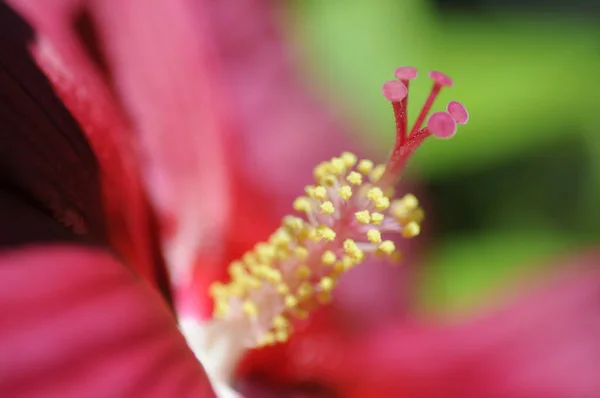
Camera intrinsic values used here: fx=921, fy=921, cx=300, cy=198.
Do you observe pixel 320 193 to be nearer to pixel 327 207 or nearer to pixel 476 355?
pixel 327 207

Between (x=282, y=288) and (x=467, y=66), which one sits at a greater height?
(x=467, y=66)

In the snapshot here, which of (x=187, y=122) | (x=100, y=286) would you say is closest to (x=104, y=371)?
(x=100, y=286)

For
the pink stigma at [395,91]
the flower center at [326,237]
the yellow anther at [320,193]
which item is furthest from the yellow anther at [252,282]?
the pink stigma at [395,91]

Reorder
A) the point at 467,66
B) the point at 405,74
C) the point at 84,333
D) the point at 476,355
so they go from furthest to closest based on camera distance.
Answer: the point at 467,66, the point at 476,355, the point at 405,74, the point at 84,333

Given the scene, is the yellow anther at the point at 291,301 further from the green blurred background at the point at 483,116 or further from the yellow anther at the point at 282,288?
the green blurred background at the point at 483,116

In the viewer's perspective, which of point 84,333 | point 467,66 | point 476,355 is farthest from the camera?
point 467,66


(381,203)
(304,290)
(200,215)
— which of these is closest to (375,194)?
(381,203)

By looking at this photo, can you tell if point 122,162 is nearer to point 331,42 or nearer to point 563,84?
point 331,42
